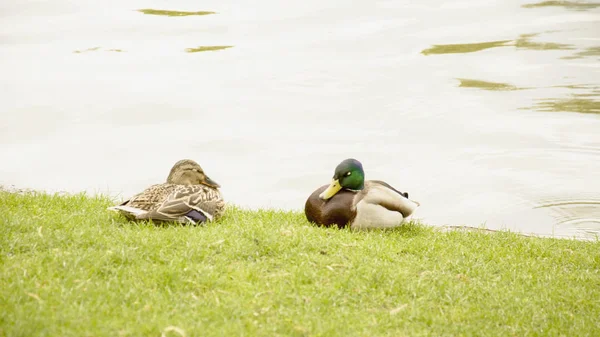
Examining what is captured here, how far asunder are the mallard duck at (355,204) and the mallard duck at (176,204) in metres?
1.19

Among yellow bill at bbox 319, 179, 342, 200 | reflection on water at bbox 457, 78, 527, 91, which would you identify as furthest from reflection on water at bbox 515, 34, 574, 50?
yellow bill at bbox 319, 179, 342, 200

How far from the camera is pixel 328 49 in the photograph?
2348 centimetres

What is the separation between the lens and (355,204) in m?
9.52

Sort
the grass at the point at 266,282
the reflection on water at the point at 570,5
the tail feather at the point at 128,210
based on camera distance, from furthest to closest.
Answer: the reflection on water at the point at 570,5 < the tail feather at the point at 128,210 < the grass at the point at 266,282

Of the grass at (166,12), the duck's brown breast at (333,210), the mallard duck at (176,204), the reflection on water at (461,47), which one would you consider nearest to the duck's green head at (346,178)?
the duck's brown breast at (333,210)

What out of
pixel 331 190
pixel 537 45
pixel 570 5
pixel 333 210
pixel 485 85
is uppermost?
pixel 331 190

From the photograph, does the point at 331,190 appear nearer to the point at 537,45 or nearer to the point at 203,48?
the point at 203,48

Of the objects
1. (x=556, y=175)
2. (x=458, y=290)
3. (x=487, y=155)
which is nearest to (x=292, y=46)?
(x=487, y=155)

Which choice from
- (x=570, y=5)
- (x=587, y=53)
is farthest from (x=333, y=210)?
(x=570, y=5)

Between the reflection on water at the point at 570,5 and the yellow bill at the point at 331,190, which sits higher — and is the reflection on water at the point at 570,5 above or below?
below

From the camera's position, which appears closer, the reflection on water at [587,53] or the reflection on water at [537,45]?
the reflection on water at [587,53]

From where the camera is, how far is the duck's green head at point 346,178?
973cm

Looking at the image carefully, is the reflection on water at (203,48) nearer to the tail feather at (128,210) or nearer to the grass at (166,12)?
the grass at (166,12)

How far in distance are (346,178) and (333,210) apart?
1.64ft
